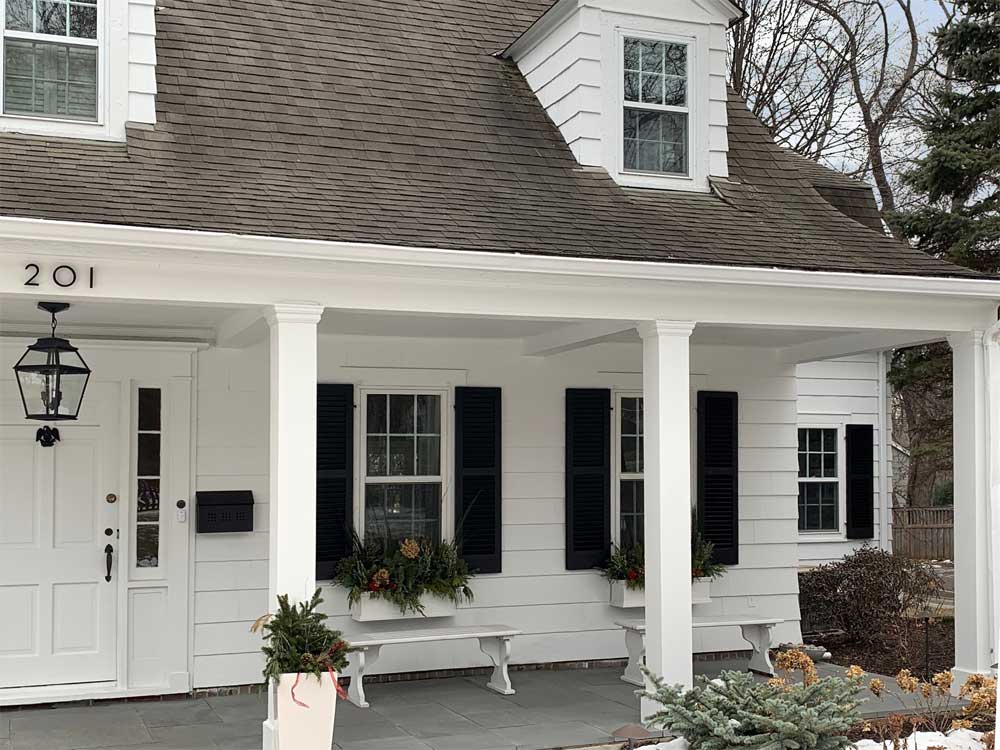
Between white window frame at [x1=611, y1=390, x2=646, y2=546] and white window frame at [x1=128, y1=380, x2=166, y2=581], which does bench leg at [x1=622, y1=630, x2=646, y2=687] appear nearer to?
white window frame at [x1=611, y1=390, x2=646, y2=546]

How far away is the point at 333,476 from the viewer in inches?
→ 342

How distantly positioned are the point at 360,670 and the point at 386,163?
11.3 ft

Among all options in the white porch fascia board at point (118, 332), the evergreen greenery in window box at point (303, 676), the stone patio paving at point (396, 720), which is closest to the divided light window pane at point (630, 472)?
the stone patio paving at point (396, 720)

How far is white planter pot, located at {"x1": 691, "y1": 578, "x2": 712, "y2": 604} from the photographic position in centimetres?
942

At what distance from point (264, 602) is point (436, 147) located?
3.51 meters

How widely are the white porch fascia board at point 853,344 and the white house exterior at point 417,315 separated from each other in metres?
0.05

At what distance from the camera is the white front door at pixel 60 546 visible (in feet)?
26.0

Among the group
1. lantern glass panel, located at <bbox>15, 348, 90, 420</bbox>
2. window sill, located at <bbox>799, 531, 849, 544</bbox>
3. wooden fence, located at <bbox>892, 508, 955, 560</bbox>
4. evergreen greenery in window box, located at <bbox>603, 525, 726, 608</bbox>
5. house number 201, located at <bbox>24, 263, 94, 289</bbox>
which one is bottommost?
wooden fence, located at <bbox>892, 508, 955, 560</bbox>

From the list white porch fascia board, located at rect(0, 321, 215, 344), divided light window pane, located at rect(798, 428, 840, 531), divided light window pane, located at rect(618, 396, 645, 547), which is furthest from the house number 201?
divided light window pane, located at rect(798, 428, 840, 531)

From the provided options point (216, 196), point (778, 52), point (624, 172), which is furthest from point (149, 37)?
point (778, 52)

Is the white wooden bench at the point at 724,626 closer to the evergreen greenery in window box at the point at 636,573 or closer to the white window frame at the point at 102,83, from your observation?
the evergreen greenery in window box at the point at 636,573

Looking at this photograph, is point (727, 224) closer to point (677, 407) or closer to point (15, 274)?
point (677, 407)

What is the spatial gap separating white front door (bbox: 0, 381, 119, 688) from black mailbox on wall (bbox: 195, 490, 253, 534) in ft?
1.93

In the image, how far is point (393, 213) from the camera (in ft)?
23.5
